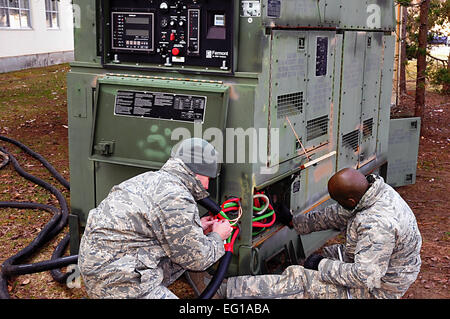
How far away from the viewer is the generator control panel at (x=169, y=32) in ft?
14.9

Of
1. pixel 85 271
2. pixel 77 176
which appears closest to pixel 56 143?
pixel 77 176

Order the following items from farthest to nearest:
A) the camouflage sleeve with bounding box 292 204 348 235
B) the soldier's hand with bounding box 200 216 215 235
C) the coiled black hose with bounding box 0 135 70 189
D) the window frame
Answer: the window frame < the coiled black hose with bounding box 0 135 70 189 < the camouflage sleeve with bounding box 292 204 348 235 < the soldier's hand with bounding box 200 216 215 235

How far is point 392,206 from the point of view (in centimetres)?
409

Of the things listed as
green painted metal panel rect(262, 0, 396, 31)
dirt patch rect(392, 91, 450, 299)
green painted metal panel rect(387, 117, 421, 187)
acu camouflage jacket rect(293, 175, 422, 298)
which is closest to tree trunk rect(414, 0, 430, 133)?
dirt patch rect(392, 91, 450, 299)

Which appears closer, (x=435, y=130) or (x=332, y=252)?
(x=332, y=252)

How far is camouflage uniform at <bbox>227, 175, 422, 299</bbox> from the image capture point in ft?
13.1

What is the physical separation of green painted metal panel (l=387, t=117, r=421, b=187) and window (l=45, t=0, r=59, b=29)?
16.2 metres

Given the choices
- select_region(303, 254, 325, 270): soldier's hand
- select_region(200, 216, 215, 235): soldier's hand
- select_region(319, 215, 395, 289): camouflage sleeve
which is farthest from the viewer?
select_region(303, 254, 325, 270): soldier's hand

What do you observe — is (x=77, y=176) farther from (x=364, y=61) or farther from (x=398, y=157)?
(x=398, y=157)

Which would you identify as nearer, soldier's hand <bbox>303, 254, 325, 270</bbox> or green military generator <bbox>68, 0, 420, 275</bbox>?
green military generator <bbox>68, 0, 420, 275</bbox>

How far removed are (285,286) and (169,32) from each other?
2386 mm

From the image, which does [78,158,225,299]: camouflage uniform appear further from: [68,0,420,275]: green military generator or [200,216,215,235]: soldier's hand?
[68,0,420,275]: green military generator

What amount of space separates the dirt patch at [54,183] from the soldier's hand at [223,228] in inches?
42.8

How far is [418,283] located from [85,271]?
337 centimetres
